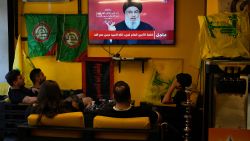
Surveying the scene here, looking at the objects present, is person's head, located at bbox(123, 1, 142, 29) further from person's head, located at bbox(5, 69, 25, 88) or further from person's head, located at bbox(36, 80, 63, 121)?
person's head, located at bbox(36, 80, 63, 121)

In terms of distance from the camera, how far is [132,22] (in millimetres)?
5293

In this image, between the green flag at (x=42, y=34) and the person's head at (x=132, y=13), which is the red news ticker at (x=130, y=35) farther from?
the green flag at (x=42, y=34)

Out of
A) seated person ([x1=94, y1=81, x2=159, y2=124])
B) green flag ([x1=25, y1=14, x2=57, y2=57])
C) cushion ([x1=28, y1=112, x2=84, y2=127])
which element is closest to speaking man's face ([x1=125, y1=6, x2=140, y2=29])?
green flag ([x1=25, y1=14, x2=57, y2=57])

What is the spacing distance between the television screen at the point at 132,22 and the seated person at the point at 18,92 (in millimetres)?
1219

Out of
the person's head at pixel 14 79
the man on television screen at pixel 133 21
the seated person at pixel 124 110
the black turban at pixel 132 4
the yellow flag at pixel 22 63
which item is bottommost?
the seated person at pixel 124 110

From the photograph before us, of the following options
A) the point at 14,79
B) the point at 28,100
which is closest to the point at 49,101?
the point at 28,100

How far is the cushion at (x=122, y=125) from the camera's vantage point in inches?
112

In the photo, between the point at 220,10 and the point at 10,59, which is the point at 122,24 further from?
the point at 220,10

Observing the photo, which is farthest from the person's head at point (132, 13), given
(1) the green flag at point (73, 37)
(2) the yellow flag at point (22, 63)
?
(2) the yellow flag at point (22, 63)

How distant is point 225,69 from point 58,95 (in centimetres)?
161

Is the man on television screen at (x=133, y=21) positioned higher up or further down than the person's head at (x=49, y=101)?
higher up

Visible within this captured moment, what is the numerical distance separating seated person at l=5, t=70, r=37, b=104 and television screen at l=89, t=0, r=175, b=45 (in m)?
1.22

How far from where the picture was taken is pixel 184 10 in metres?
5.18

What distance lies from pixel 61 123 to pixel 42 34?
285 centimetres
